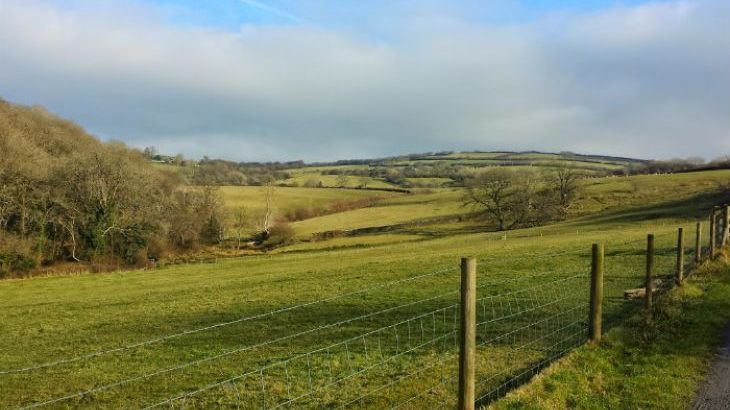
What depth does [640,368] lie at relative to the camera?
859 centimetres

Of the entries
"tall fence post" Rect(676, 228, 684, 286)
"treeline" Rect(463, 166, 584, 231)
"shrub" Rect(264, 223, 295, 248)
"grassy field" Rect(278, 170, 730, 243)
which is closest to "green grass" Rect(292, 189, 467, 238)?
"grassy field" Rect(278, 170, 730, 243)

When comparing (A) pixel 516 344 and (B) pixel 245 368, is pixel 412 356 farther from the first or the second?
(B) pixel 245 368

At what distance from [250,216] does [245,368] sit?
270 ft

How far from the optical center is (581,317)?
12688mm

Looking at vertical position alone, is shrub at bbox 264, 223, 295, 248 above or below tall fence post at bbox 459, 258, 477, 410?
below

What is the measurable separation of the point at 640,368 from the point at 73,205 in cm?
6342

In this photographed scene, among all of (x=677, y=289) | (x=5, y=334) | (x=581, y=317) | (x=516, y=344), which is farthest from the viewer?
(x=5, y=334)

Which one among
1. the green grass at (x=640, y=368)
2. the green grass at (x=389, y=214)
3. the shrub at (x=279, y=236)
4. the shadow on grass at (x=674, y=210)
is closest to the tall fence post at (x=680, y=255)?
the green grass at (x=640, y=368)

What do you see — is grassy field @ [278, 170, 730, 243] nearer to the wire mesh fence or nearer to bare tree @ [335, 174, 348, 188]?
bare tree @ [335, 174, 348, 188]

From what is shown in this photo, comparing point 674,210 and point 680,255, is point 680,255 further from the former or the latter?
point 674,210

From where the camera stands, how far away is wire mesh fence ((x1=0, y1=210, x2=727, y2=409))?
891cm

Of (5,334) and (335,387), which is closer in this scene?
(335,387)

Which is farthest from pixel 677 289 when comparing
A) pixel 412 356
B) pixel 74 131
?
pixel 74 131

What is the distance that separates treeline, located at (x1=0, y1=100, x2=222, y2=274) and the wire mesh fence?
49.0 metres
